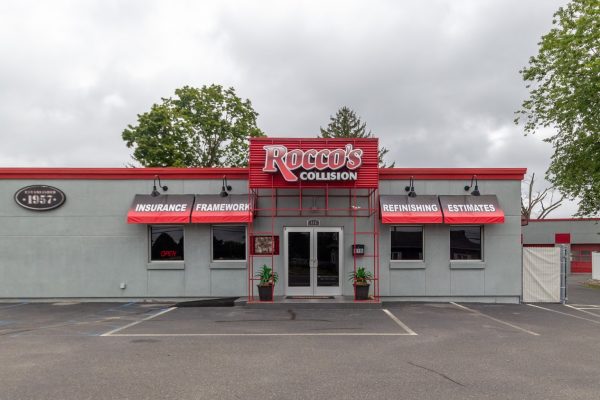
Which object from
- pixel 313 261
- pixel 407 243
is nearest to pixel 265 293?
pixel 313 261

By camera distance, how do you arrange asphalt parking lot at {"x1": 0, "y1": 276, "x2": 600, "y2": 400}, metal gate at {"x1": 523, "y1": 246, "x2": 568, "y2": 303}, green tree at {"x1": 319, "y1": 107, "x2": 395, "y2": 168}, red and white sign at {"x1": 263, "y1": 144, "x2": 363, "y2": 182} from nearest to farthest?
1. asphalt parking lot at {"x1": 0, "y1": 276, "x2": 600, "y2": 400}
2. red and white sign at {"x1": 263, "y1": 144, "x2": 363, "y2": 182}
3. metal gate at {"x1": 523, "y1": 246, "x2": 568, "y2": 303}
4. green tree at {"x1": 319, "y1": 107, "x2": 395, "y2": 168}

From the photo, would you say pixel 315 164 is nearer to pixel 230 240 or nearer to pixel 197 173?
pixel 230 240

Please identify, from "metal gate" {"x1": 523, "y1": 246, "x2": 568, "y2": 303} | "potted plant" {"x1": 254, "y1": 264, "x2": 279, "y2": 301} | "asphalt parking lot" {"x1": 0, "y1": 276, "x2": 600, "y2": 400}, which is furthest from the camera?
"metal gate" {"x1": 523, "y1": 246, "x2": 568, "y2": 303}

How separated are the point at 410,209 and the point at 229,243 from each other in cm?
611

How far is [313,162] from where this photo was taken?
1291cm

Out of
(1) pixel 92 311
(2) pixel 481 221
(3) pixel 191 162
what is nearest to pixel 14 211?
(1) pixel 92 311

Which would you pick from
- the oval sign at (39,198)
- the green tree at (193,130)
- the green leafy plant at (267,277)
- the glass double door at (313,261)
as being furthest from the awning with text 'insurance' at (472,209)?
the green tree at (193,130)

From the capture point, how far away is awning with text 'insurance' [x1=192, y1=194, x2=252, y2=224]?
13.5m

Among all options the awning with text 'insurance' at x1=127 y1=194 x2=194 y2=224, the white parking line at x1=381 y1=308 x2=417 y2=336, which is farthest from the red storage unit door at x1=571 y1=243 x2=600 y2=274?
the awning with text 'insurance' at x1=127 y1=194 x2=194 y2=224

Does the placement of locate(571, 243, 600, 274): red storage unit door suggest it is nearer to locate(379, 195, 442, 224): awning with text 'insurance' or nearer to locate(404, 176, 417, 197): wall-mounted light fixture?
locate(379, 195, 442, 224): awning with text 'insurance'

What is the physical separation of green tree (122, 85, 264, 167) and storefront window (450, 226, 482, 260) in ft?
80.7

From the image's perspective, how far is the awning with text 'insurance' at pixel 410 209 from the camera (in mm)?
13555

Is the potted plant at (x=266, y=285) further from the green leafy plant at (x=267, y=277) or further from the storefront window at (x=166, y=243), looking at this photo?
the storefront window at (x=166, y=243)

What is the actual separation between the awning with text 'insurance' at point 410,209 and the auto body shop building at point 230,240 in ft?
0.20
